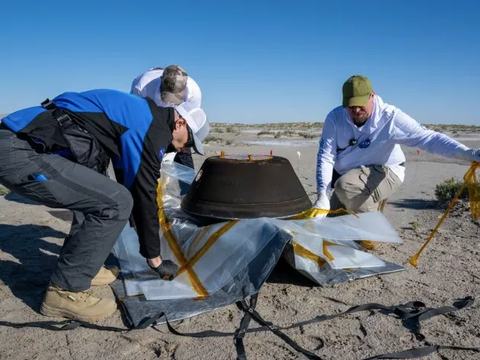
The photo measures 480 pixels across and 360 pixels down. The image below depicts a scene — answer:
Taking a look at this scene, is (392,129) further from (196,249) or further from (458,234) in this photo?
(196,249)

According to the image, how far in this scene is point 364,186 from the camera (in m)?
4.57

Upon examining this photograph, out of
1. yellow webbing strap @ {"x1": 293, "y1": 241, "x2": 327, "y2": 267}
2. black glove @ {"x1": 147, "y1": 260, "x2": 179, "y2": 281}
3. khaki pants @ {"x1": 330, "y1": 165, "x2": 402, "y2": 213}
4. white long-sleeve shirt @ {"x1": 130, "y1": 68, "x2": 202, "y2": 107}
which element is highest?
white long-sleeve shirt @ {"x1": 130, "y1": 68, "x2": 202, "y2": 107}

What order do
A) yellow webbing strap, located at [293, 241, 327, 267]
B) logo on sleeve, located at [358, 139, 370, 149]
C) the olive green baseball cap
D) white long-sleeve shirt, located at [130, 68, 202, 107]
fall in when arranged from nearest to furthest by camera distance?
yellow webbing strap, located at [293, 241, 327, 267] → the olive green baseball cap → logo on sleeve, located at [358, 139, 370, 149] → white long-sleeve shirt, located at [130, 68, 202, 107]

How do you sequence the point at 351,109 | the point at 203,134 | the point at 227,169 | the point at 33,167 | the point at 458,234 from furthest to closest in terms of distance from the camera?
the point at 458,234 → the point at 203,134 → the point at 351,109 → the point at 227,169 → the point at 33,167

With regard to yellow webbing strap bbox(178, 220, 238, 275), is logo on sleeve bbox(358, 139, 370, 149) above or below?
above

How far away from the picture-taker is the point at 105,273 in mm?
3682

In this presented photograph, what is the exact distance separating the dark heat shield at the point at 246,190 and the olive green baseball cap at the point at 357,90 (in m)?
0.87

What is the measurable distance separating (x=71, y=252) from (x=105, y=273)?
0.70 m

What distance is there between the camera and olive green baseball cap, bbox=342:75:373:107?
4.10 m

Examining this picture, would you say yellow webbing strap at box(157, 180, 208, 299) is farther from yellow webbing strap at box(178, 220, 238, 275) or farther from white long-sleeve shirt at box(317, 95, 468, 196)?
white long-sleeve shirt at box(317, 95, 468, 196)

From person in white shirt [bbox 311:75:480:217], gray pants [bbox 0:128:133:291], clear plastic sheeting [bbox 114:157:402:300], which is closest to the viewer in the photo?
gray pants [bbox 0:128:133:291]

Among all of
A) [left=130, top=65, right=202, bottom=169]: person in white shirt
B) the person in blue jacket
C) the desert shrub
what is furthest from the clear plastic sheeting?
the desert shrub

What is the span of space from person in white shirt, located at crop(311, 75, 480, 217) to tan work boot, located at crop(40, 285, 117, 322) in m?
2.05

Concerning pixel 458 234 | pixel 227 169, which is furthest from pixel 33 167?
pixel 458 234
